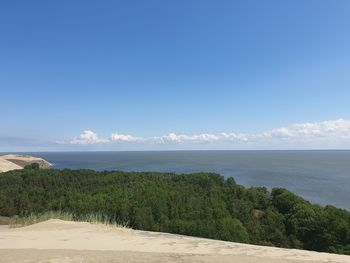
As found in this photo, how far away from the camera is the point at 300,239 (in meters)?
39.5

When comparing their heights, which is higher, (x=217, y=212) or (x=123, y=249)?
(x=123, y=249)

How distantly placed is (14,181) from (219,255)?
225ft

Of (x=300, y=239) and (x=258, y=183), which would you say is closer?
(x=300, y=239)

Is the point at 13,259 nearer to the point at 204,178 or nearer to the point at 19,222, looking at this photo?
the point at 19,222

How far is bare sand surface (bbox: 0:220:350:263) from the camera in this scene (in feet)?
29.7

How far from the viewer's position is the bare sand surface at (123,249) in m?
9.06

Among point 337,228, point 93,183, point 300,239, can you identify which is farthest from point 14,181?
point 337,228

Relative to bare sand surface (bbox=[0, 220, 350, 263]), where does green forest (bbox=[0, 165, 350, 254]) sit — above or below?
below

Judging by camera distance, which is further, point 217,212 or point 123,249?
point 217,212

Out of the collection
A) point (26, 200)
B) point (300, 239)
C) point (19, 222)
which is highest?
point (19, 222)

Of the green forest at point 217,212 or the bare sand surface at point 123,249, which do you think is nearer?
the bare sand surface at point 123,249

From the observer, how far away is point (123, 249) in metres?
10.4

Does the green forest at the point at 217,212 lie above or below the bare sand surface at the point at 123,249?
below

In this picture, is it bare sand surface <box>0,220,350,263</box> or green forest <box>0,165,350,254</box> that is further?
green forest <box>0,165,350,254</box>
